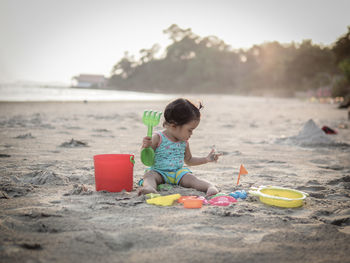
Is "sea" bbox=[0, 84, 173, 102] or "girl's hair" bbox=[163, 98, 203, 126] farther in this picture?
"sea" bbox=[0, 84, 173, 102]

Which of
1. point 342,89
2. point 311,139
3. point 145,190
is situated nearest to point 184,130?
point 145,190

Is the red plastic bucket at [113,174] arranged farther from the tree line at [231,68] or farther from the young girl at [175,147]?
the tree line at [231,68]

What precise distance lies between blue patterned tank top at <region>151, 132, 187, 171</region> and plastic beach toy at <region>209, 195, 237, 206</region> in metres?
0.57

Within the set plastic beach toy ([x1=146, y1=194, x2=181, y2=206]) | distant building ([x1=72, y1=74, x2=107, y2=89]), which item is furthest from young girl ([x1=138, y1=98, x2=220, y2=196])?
distant building ([x1=72, y1=74, x2=107, y2=89])

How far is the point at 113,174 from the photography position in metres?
2.15

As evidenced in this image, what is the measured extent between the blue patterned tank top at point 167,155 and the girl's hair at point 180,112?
0.65ft

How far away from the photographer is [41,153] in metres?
3.35

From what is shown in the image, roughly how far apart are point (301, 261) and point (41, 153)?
2.94m

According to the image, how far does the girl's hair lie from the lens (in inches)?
91.0

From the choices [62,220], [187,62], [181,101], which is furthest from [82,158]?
[187,62]

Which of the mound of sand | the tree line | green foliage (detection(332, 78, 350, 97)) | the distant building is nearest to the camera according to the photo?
the mound of sand

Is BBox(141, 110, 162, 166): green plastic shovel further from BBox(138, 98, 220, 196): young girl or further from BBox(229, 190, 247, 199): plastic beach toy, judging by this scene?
BBox(229, 190, 247, 199): plastic beach toy

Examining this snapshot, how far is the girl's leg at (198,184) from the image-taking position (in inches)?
85.4

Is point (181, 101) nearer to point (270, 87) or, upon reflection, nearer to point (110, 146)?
point (110, 146)
